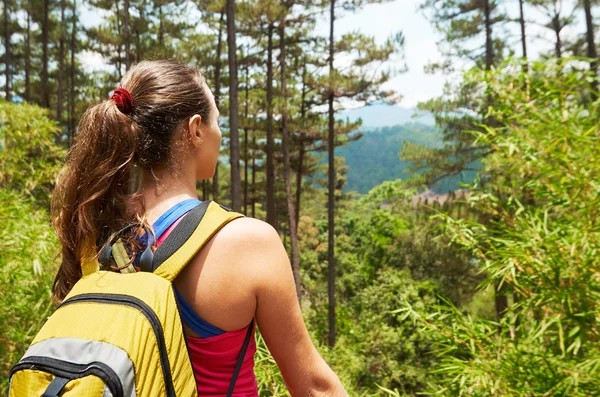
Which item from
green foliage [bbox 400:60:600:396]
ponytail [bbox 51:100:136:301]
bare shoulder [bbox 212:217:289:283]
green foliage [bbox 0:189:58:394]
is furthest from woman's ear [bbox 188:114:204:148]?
green foliage [bbox 0:189:58:394]

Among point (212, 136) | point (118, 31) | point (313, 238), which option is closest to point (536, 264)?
point (212, 136)

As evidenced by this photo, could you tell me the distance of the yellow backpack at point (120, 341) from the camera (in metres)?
0.63

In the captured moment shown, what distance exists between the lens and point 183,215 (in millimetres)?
760

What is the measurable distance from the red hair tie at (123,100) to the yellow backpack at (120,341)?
27 centimetres

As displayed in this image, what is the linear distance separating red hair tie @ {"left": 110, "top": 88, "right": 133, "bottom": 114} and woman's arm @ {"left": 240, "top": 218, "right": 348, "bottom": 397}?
32 centimetres

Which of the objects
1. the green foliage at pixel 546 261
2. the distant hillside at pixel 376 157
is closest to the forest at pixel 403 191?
the green foliage at pixel 546 261

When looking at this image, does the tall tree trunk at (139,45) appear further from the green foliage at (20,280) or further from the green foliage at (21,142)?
the green foliage at (20,280)

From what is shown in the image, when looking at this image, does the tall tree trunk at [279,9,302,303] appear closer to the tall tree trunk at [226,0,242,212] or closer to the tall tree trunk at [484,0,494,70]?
the tall tree trunk at [226,0,242,212]

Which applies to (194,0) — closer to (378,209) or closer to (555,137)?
(378,209)

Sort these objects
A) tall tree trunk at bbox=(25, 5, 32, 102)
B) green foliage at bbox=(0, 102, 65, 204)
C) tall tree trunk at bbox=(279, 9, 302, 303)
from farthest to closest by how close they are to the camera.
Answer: tall tree trunk at bbox=(25, 5, 32, 102) → tall tree trunk at bbox=(279, 9, 302, 303) → green foliage at bbox=(0, 102, 65, 204)

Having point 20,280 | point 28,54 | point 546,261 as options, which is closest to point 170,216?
point 546,261

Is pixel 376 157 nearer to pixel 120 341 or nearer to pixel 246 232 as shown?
pixel 246 232

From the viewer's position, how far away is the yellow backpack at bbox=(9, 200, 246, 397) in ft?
2.06

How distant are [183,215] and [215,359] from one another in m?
0.25
